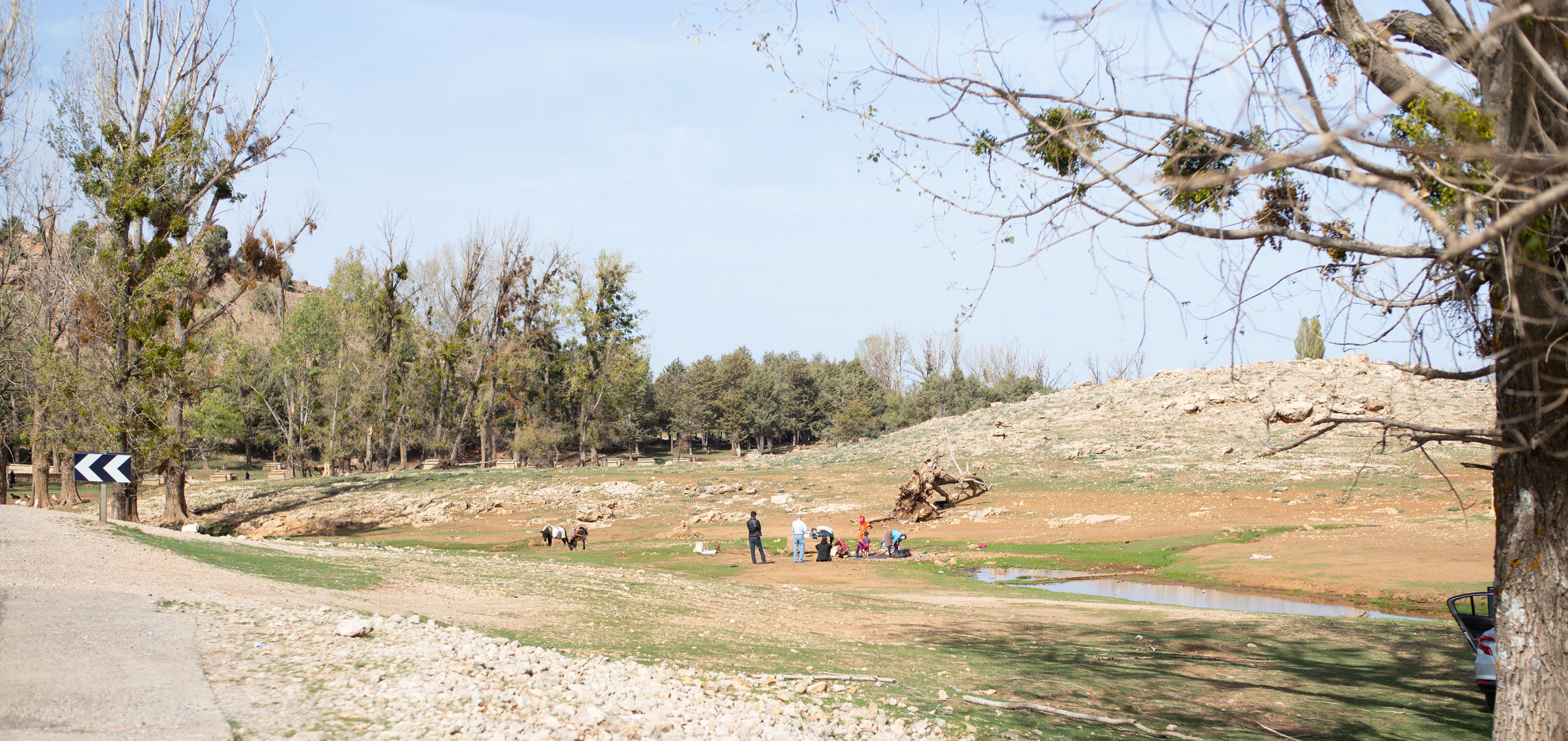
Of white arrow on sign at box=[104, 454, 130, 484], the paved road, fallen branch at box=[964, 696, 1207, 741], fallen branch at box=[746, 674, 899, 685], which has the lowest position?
fallen branch at box=[964, 696, 1207, 741]

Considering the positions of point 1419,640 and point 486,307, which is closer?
point 1419,640

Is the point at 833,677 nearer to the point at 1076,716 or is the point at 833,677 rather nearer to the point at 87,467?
the point at 1076,716

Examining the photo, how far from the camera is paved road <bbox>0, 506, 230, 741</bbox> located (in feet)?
15.4

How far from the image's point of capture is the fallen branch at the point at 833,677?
8.70 metres

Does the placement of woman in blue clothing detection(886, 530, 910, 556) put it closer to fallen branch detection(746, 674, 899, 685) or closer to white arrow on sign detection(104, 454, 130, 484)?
fallen branch detection(746, 674, 899, 685)

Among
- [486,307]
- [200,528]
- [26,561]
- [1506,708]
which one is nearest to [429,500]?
[200,528]

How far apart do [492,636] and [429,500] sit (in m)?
34.8

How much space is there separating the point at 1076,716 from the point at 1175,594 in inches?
577

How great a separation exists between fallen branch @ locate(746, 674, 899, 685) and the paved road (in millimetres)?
4745

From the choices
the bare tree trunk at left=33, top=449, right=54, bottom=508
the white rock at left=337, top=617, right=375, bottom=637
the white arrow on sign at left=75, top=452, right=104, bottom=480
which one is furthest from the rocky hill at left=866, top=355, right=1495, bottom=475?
the bare tree trunk at left=33, top=449, right=54, bottom=508

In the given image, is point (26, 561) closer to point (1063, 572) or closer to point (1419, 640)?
point (1419, 640)

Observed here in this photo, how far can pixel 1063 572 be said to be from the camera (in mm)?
24891

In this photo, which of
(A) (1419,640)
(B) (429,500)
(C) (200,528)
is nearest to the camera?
(A) (1419,640)

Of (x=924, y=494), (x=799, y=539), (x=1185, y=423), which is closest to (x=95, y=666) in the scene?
(x=799, y=539)
